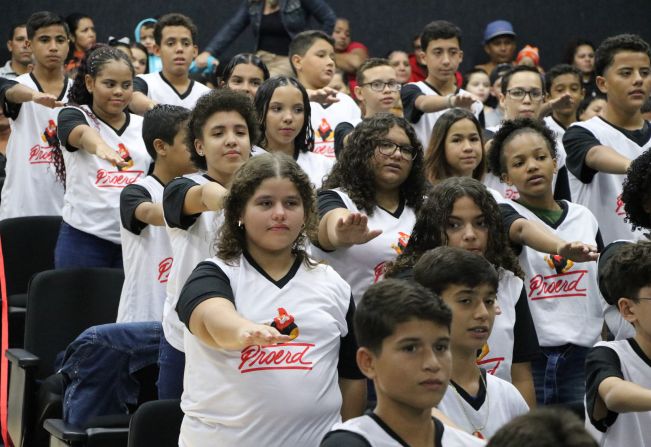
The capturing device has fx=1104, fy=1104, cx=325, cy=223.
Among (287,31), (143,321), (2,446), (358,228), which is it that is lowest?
(2,446)

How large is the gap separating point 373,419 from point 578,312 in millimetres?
1603

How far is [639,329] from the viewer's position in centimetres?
310

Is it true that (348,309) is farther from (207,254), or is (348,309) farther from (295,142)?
(295,142)

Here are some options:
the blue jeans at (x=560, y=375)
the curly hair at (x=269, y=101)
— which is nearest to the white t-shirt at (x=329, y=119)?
the curly hair at (x=269, y=101)

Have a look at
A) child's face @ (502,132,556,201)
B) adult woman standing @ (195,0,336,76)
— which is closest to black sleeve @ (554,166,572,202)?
child's face @ (502,132,556,201)

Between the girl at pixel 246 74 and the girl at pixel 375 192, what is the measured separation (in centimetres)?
145

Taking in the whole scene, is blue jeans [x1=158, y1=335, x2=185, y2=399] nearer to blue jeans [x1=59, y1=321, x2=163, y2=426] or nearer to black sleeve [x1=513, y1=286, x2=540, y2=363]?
blue jeans [x1=59, y1=321, x2=163, y2=426]

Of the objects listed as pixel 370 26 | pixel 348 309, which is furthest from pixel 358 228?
pixel 370 26

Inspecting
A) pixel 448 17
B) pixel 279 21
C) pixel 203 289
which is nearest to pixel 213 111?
pixel 203 289

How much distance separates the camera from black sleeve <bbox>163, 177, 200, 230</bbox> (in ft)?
11.3

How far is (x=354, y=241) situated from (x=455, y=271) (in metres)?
0.41

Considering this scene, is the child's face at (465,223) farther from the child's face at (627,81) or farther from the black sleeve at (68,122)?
the black sleeve at (68,122)

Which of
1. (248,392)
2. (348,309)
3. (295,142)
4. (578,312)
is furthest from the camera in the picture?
(295,142)

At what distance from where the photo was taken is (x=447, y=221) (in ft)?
11.3
